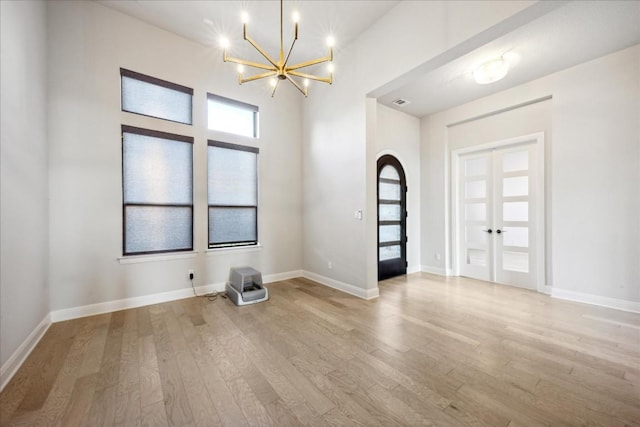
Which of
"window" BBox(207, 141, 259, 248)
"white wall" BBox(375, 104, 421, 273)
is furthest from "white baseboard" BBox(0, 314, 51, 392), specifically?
"white wall" BBox(375, 104, 421, 273)

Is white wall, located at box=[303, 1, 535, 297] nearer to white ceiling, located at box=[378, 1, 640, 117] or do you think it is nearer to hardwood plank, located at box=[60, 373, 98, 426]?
white ceiling, located at box=[378, 1, 640, 117]

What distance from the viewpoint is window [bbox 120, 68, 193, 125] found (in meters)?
3.33

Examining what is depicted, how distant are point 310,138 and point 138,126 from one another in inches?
106

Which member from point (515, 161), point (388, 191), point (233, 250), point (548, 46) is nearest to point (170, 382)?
point (233, 250)

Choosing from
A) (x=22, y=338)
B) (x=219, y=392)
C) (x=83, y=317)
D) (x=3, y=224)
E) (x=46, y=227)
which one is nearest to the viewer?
(x=219, y=392)

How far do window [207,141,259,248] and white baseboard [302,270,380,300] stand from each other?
4.15 ft

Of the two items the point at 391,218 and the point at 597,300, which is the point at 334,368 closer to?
the point at 391,218

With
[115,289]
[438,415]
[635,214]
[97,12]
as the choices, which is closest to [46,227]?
[115,289]

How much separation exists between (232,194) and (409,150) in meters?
3.84

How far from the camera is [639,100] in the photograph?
3105 millimetres

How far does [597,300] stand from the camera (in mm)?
3389

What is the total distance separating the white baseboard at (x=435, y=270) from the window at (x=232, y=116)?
4.49m

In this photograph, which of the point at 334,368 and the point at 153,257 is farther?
the point at 153,257

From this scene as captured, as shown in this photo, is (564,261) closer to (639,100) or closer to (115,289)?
(639,100)
